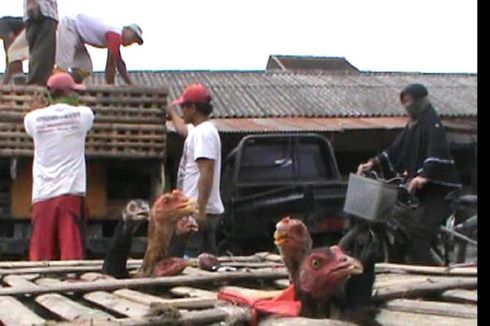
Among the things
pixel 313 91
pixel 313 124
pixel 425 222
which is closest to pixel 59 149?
pixel 425 222

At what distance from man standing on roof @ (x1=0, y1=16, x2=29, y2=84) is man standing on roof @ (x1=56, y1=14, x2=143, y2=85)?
544 millimetres

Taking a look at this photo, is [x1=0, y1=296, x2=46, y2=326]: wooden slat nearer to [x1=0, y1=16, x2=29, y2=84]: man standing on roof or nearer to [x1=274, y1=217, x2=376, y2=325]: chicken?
[x1=274, y1=217, x2=376, y2=325]: chicken

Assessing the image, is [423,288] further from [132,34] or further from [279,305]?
[132,34]

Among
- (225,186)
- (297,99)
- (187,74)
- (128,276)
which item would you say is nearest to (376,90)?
(297,99)

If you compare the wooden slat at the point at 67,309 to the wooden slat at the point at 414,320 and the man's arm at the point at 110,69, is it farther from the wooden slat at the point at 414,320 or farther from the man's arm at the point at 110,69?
the man's arm at the point at 110,69

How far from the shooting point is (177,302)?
3656 mm

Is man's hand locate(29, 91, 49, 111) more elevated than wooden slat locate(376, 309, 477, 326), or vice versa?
man's hand locate(29, 91, 49, 111)

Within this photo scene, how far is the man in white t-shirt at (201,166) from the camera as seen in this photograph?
686cm

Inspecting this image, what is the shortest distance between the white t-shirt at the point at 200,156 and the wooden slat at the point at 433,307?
10.7 ft

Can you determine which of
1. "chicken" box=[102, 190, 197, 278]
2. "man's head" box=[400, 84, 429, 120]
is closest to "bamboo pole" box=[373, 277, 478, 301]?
"chicken" box=[102, 190, 197, 278]

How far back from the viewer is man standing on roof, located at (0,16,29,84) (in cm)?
952

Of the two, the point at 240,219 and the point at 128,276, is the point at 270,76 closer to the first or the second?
the point at 240,219

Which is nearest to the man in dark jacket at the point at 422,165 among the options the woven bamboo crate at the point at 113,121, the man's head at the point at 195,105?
the man's head at the point at 195,105
